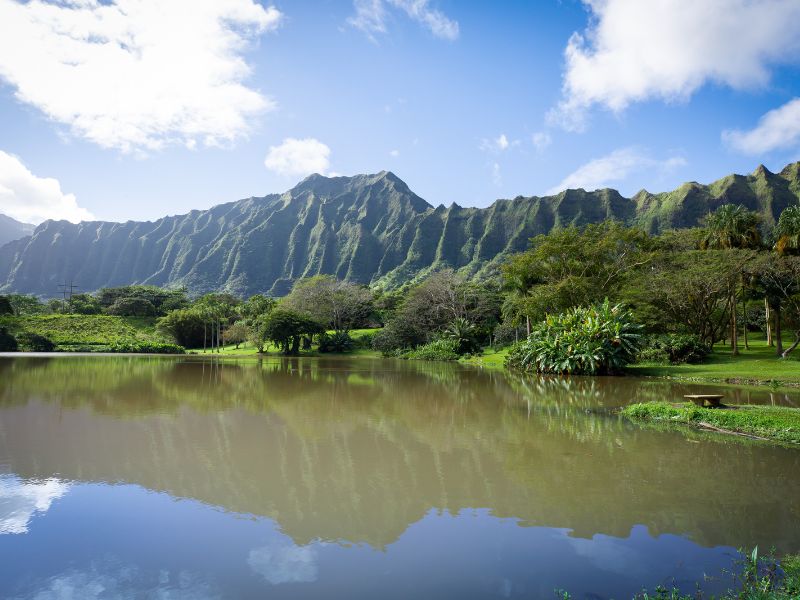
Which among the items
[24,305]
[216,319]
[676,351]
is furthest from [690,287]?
[24,305]

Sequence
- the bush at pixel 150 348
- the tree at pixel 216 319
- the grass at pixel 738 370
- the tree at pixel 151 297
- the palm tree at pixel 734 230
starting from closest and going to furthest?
the grass at pixel 738 370 < the palm tree at pixel 734 230 < the bush at pixel 150 348 < the tree at pixel 216 319 < the tree at pixel 151 297

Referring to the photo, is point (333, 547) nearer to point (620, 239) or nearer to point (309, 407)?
point (309, 407)

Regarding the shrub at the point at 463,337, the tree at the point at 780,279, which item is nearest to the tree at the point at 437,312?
the shrub at the point at 463,337

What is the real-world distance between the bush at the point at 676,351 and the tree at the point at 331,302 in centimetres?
3437

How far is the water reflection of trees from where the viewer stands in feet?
20.2

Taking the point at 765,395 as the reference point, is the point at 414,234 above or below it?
above

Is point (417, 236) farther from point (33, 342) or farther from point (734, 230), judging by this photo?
point (734, 230)

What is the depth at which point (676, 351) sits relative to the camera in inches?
1102

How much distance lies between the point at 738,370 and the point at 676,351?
4073 mm

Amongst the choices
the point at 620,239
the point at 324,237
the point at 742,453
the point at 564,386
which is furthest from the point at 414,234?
the point at 742,453

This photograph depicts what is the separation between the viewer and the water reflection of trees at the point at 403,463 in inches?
242

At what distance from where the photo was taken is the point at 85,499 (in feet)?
21.3

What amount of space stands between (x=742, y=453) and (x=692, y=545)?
4.93m

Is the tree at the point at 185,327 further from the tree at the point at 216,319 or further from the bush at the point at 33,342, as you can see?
the bush at the point at 33,342
